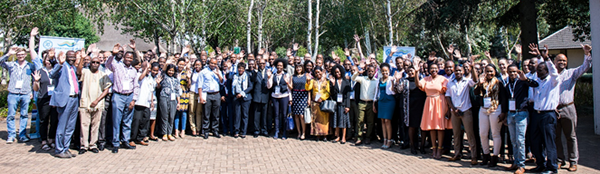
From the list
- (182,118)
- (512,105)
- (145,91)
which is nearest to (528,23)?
(512,105)

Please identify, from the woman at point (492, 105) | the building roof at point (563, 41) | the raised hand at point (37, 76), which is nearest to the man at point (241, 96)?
the raised hand at point (37, 76)

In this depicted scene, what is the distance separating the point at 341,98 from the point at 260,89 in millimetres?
A: 1901

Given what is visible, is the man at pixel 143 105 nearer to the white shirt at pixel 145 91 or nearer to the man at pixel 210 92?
the white shirt at pixel 145 91

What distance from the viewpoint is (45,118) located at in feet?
26.7

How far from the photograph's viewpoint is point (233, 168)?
6.72 meters

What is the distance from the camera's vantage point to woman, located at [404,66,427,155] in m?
7.86

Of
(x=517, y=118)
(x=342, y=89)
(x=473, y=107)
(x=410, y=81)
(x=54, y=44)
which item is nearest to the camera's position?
(x=517, y=118)

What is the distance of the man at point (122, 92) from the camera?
7.69 metres

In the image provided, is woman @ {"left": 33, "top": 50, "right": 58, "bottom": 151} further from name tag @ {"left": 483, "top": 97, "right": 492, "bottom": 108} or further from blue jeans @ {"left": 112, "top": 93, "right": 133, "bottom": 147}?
name tag @ {"left": 483, "top": 97, "right": 492, "bottom": 108}

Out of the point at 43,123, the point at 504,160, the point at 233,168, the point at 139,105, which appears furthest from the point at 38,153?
the point at 504,160

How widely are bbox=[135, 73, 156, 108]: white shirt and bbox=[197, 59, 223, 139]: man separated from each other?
113cm

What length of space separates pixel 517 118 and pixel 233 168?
175 inches

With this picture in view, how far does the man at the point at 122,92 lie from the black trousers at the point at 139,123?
0.23m

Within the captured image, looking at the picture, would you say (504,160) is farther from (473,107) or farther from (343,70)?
(343,70)
